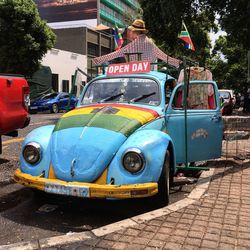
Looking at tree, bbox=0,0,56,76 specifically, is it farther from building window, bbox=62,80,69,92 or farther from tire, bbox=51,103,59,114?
→ building window, bbox=62,80,69,92

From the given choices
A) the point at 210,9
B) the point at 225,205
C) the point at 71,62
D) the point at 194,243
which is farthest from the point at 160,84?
the point at 71,62

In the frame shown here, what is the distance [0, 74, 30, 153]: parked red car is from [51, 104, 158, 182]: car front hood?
2159 millimetres

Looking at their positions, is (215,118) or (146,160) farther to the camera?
(215,118)

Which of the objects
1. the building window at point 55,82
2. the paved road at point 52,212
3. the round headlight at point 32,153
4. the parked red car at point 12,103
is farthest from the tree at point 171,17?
the building window at point 55,82

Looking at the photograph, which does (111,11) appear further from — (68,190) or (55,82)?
(68,190)

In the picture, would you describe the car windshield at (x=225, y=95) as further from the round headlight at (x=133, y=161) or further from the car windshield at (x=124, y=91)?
the round headlight at (x=133, y=161)

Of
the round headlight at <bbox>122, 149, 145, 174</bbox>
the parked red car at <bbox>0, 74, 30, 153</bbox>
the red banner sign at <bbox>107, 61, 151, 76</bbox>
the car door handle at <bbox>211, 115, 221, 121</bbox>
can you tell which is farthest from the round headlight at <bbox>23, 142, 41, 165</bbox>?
the car door handle at <bbox>211, 115, 221, 121</bbox>

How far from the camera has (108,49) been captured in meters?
51.9

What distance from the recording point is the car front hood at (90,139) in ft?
16.0

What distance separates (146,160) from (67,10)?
3013 inches

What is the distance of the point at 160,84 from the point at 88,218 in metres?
2.35

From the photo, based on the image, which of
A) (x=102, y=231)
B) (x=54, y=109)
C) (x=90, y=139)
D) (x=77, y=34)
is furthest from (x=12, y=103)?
(x=77, y=34)

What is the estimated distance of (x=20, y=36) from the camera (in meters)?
25.8

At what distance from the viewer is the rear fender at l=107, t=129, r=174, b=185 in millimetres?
4812
